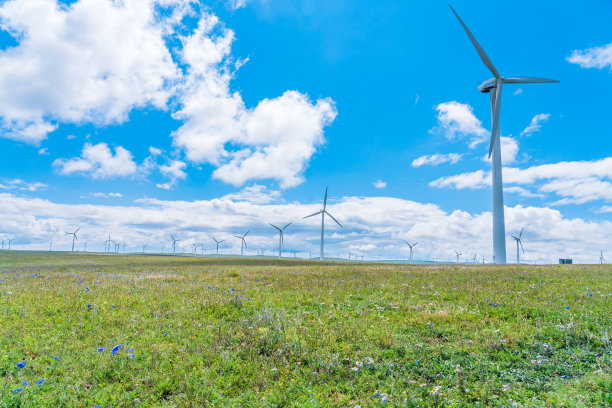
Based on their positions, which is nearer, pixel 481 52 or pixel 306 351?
pixel 306 351

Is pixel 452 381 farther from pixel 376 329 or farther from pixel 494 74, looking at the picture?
pixel 494 74

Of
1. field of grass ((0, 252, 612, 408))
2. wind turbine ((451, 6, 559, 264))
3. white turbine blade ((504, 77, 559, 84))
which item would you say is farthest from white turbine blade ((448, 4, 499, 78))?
field of grass ((0, 252, 612, 408))

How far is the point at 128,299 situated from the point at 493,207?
203 ft

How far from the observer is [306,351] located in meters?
8.63

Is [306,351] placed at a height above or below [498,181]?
below

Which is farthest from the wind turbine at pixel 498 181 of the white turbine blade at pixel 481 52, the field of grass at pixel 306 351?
the field of grass at pixel 306 351

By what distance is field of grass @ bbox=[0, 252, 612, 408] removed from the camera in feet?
22.1

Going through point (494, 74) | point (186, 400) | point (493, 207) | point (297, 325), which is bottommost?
point (186, 400)

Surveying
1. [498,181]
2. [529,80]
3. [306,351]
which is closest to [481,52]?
[529,80]

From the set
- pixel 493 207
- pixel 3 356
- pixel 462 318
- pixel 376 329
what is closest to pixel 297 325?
pixel 376 329

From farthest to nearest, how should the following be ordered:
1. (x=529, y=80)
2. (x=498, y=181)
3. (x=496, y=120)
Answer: (x=529, y=80)
(x=498, y=181)
(x=496, y=120)

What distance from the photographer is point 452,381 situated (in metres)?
7.12

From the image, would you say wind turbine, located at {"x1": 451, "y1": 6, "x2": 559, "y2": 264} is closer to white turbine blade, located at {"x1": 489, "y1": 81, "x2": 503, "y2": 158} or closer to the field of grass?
white turbine blade, located at {"x1": 489, "y1": 81, "x2": 503, "y2": 158}

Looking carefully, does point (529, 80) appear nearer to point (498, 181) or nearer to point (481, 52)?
point (481, 52)
